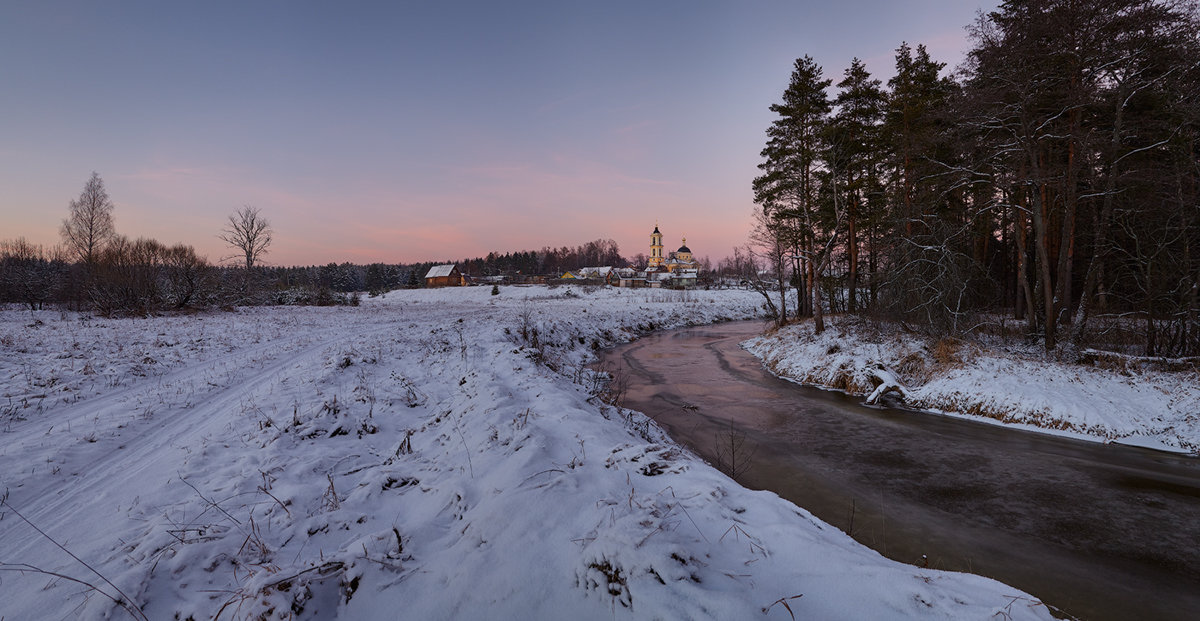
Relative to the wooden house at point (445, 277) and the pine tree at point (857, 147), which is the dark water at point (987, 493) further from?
the wooden house at point (445, 277)

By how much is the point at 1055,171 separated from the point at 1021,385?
20.1 ft

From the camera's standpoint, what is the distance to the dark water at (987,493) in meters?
4.77

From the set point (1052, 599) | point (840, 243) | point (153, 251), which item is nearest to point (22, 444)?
point (1052, 599)

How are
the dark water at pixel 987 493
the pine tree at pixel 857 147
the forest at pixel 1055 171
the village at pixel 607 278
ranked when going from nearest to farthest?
1. the dark water at pixel 987 493
2. the forest at pixel 1055 171
3. the pine tree at pixel 857 147
4. the village at pixel 607 278

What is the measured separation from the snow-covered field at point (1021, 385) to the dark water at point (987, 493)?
0.56 metres

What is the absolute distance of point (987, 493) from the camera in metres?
6.77

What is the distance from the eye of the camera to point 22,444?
5.77 meters

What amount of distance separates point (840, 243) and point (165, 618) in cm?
2451

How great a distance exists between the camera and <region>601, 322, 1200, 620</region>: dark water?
4.77 meters

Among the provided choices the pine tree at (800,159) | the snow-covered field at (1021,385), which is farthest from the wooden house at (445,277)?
the snow-covered field at (1021,385)

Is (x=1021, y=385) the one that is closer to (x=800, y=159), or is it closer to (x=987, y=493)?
(x=987, y=493)

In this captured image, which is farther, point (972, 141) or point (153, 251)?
point (153, 251)

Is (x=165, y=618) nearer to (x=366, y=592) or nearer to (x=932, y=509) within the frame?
(x=366, y=592)

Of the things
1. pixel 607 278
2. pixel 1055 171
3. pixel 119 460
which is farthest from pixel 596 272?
pixel 119 460
